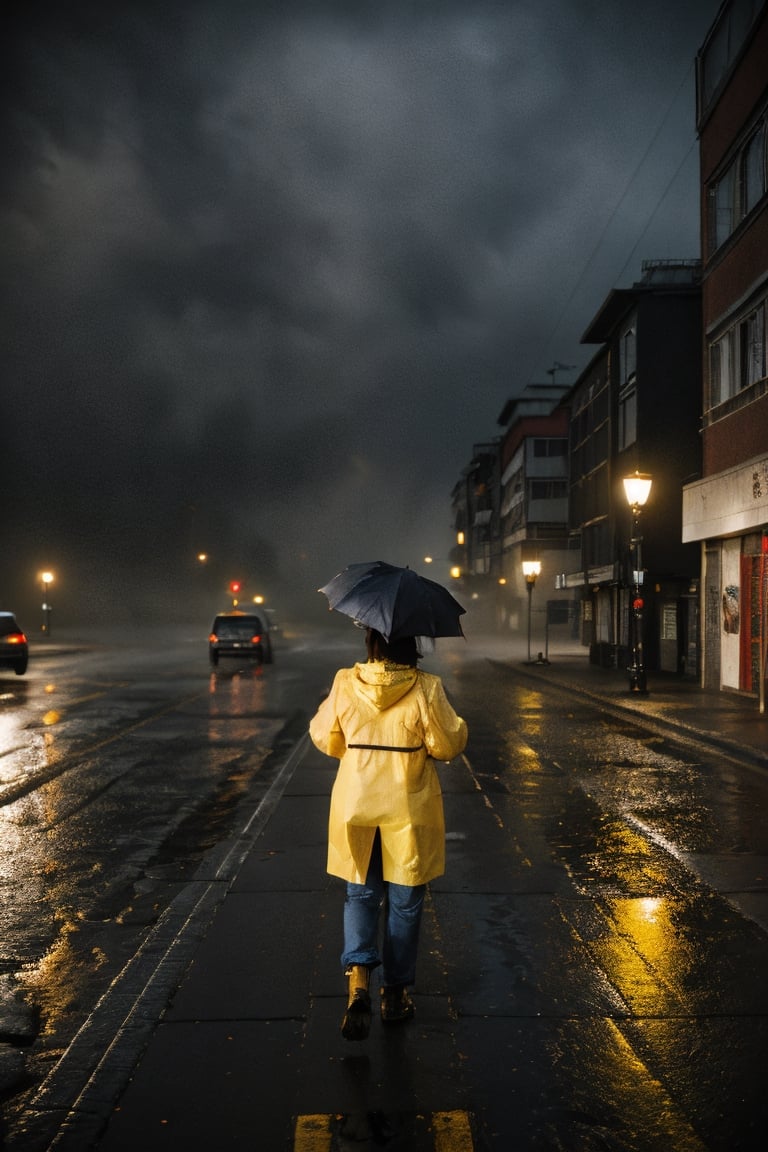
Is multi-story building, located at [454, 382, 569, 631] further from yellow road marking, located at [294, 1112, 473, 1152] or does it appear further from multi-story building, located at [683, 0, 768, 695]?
yellow road marking, located at [294, 1112, 473, 1152]

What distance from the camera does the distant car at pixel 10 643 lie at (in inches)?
1064

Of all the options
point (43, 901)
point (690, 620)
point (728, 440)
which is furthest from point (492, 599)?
point (43, 901)

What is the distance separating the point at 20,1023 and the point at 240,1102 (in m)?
1.43

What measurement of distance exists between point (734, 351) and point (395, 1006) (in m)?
20.7

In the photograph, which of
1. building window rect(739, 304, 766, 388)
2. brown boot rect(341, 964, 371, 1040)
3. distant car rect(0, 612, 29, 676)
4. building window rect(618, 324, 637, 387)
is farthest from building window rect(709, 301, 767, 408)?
brown boot rect(341, 964, 371, 1040)

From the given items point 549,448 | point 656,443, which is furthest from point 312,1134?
point 549,448

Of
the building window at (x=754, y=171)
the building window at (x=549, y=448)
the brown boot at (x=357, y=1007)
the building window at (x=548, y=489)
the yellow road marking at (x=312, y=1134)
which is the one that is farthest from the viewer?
the building window at (x=549, y=448)

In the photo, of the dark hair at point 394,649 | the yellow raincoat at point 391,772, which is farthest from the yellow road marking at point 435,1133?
the dark hair at point 394,649

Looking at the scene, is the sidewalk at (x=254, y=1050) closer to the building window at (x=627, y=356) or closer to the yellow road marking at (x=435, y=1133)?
the yellow road marking at (x=435, y=1133)

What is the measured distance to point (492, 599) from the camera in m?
Result: 88.6

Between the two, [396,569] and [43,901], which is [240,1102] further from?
[43,901]

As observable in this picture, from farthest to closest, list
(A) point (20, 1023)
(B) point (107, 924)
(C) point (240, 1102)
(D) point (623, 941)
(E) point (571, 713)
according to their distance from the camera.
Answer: (E) point (571, 713)
(B) point (107, 924)
(D) point (623, 941)
(A) point (20, 1023)
(C) point (240, 1102)

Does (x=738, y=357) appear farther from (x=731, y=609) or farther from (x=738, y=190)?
(x=731, y=609)

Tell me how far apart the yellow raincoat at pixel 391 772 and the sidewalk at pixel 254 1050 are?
69 cm
